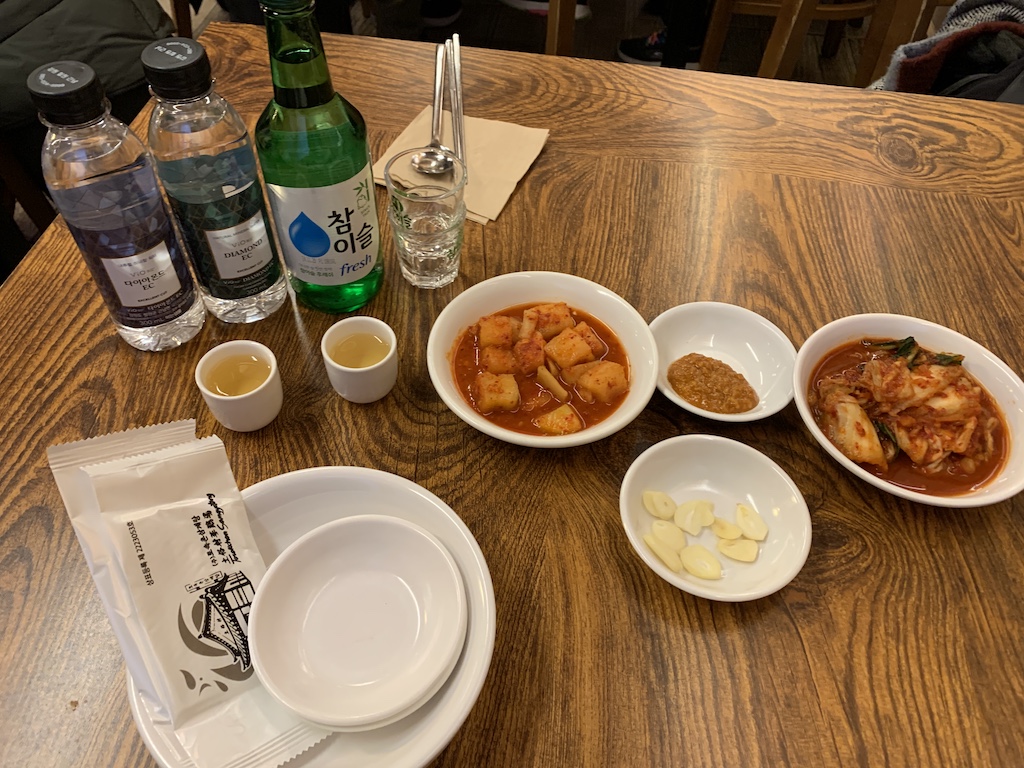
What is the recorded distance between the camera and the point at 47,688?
2.44ft

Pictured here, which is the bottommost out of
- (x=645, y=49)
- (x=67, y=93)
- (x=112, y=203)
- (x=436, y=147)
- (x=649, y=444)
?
(x=645, y=49)

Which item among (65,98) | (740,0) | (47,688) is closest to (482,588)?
(47,688)

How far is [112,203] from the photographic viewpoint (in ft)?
2.95

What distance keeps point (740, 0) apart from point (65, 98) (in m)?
2.53

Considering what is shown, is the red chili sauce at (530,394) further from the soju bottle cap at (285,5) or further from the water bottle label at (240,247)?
the soju bottle cap at (285,5)

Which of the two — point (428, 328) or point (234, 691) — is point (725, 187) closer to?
point (428, 328)

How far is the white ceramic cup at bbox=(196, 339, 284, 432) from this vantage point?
916 millimetres

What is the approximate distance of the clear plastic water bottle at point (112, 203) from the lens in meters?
0.83

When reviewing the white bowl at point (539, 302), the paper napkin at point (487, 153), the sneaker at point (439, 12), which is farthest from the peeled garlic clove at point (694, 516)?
the sneaker at point (439, 12)

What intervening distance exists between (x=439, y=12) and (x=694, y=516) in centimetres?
341

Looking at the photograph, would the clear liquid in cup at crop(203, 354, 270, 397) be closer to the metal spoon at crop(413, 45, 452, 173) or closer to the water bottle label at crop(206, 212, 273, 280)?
the water bottle label at crop(206, 212, 273, 280)

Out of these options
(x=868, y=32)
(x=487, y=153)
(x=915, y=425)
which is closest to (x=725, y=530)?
(x=915, y=425)

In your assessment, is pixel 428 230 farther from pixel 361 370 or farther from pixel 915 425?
pixel 915 425

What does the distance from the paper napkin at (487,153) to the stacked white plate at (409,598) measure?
698 mm
